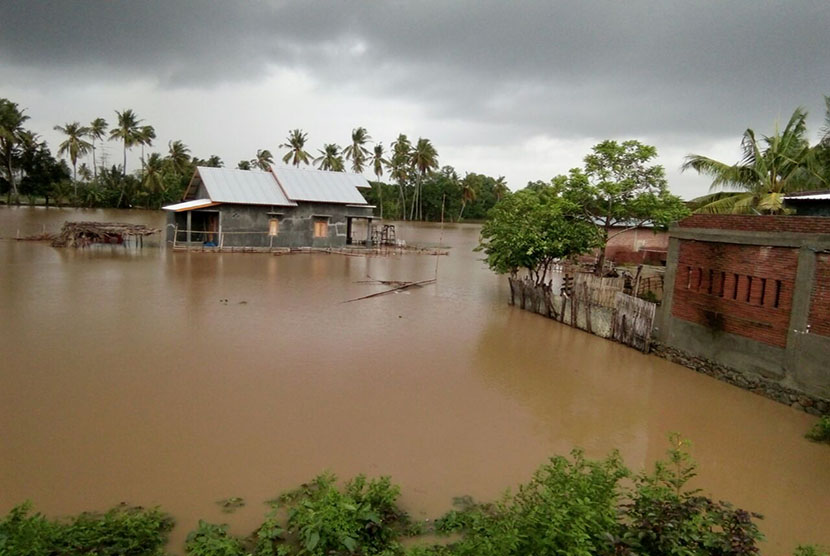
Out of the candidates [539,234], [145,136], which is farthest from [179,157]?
[539,234]

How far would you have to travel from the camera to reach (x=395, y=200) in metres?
68.5

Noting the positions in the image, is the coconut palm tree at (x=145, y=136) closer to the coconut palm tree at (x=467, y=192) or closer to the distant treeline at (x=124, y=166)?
the distant treeline at (x=124, y=166)

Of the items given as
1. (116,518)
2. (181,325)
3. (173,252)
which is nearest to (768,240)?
(116,518)

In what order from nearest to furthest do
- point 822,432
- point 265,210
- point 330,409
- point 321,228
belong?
point 822,432, point 330,409, point 265,210, point 321,228

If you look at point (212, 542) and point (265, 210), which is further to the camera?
point (265, 210)

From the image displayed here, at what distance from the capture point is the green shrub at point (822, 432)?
7893 mm

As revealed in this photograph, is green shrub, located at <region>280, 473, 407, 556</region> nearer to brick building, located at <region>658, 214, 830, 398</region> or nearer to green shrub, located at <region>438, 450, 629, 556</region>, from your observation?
green shrub, located at <region>438, 450, 629, 556</region>

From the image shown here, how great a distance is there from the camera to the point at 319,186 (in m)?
32.0

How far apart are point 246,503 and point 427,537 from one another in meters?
1.96

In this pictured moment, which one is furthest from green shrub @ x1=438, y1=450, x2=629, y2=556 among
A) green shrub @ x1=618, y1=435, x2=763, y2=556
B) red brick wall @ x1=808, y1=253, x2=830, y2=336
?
red brick wall @ x1=808, y1=253, x2=830, y2=336

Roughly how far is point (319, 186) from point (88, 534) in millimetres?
28521

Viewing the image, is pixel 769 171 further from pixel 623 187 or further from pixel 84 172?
pixel 84 172

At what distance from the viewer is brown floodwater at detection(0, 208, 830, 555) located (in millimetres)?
6121

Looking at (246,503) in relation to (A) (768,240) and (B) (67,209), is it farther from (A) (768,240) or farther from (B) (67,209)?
(B) (67,209)
